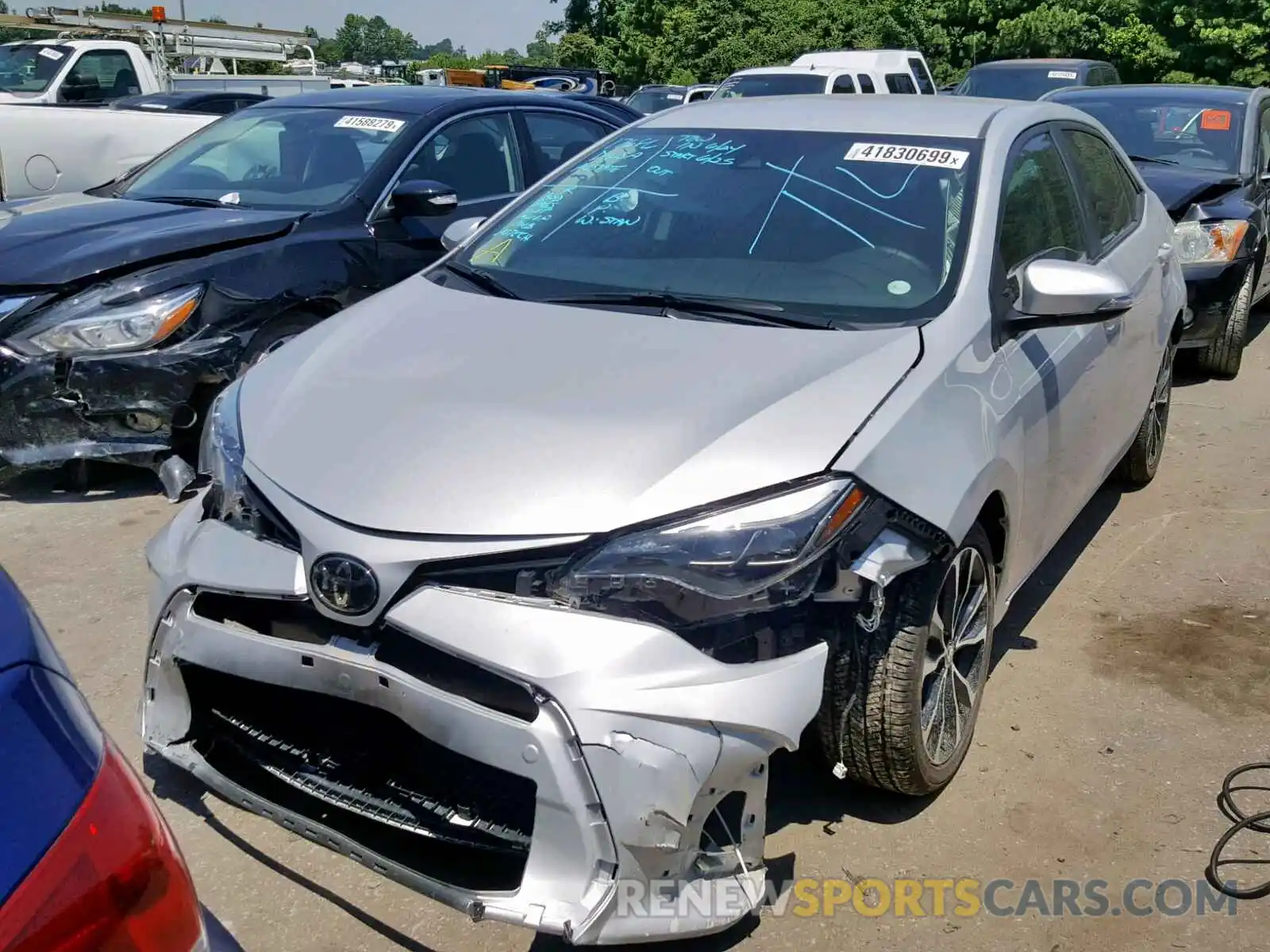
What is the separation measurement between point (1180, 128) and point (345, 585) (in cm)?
719

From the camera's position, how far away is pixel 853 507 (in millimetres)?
2543

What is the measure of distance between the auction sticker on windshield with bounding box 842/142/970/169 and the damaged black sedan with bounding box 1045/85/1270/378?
344cm

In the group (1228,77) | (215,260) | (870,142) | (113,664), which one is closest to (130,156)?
(215,260)

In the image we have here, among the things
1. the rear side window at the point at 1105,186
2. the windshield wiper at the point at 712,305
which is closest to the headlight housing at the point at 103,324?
the windshield wiper at the point at 712,305

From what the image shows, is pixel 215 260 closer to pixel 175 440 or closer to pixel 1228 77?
pixel 175 440

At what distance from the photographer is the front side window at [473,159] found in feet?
19.5

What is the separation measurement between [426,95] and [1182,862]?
498 centimetres

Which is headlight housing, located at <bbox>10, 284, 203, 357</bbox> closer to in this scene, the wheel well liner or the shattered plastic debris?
the shattered plastic debris

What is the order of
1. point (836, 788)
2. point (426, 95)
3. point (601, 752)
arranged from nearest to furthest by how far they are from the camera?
point (601, 752) < point (836, 788) < point (426, 95)

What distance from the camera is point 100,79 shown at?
42.1ft

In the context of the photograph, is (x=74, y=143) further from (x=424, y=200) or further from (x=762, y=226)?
(x=762, y=226)

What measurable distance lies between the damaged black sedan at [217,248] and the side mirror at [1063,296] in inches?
114

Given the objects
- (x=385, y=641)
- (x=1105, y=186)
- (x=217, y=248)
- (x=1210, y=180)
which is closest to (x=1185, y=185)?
(x=1210, y=180)

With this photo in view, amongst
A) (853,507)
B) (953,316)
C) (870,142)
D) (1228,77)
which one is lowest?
(1228,77)
